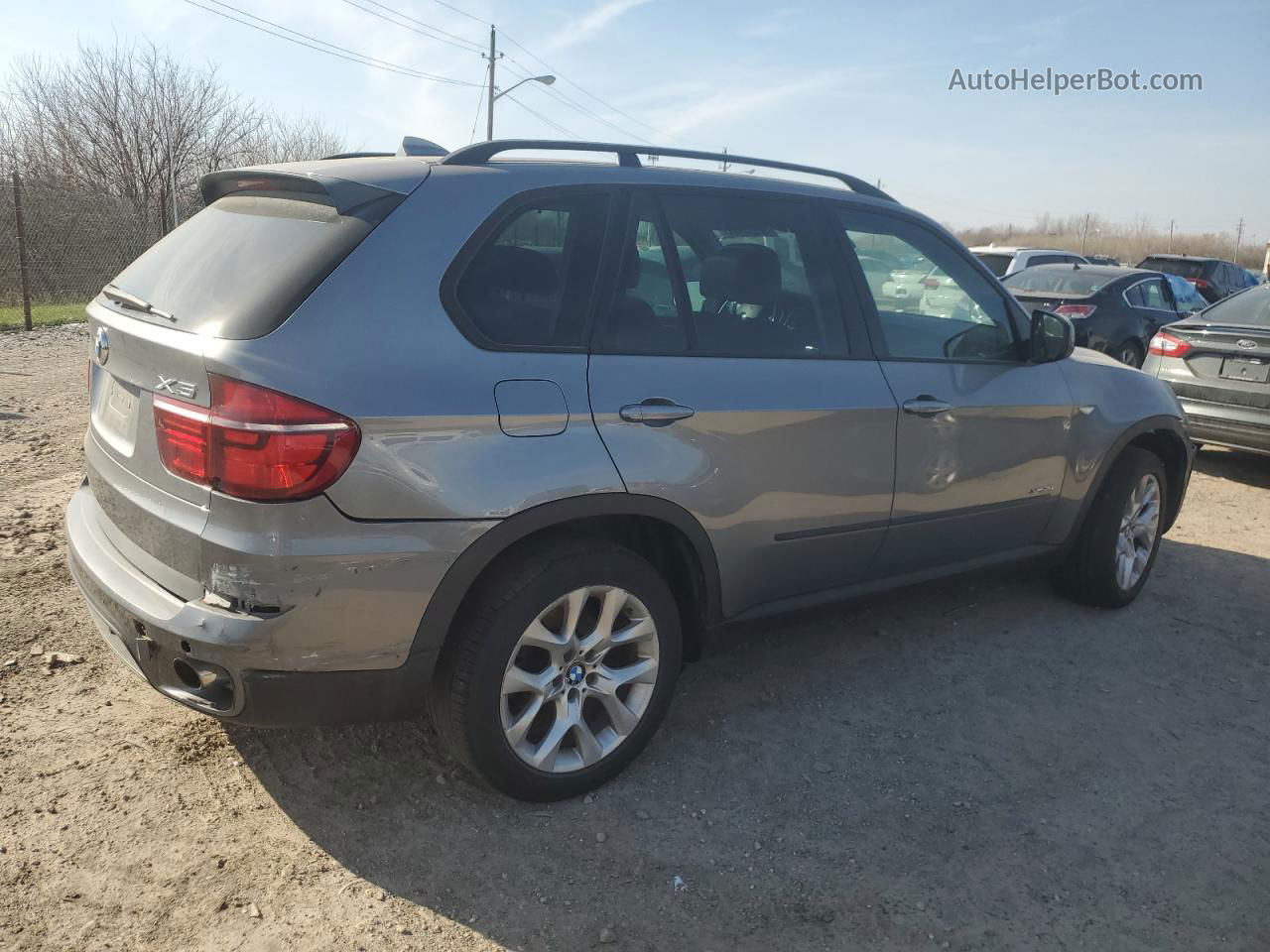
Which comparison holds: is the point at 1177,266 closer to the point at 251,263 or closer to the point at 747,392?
the point at 747,392

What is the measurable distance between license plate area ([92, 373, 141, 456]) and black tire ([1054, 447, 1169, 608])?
3907 millimetres

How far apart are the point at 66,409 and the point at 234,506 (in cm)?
631

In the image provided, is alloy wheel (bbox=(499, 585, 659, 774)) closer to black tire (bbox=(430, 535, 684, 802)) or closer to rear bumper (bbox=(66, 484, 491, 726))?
black tire (bbox=(430, 535, 684, 802))

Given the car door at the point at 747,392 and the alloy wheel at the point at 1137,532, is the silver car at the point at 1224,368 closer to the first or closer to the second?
the alloy wheel at the point at 1137,532

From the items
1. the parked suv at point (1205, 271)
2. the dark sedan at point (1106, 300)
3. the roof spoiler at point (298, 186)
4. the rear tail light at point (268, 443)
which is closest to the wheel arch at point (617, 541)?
the rear tail light at point (268, 443)

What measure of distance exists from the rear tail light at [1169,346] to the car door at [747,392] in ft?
18.1

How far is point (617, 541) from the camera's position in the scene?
3.06 m

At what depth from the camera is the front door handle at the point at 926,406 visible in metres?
3.56

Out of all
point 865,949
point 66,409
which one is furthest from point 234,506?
point 66,409

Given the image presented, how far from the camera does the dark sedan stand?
11344 millimetres

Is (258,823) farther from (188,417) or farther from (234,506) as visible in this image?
(188,417)

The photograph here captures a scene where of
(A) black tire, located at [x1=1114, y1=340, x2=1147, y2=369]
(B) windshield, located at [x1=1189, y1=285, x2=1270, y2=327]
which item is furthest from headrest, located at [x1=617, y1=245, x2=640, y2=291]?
(A) black tire, located at [x1=1114, y1=340, x2=1147, y2=369]

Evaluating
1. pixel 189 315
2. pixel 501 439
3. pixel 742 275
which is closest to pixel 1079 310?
pixel 742 275

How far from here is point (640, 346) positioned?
293cm
